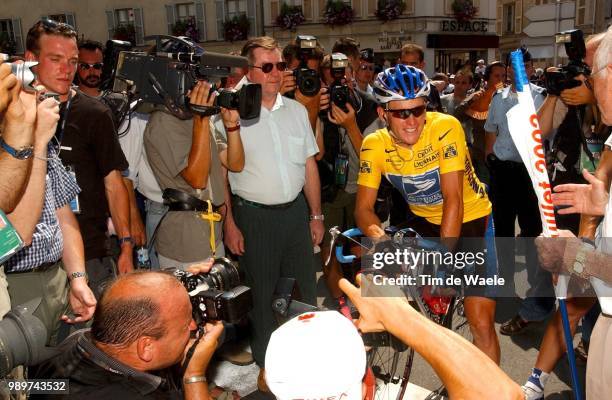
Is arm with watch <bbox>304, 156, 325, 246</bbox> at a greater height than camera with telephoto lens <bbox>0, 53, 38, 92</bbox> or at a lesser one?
lesser

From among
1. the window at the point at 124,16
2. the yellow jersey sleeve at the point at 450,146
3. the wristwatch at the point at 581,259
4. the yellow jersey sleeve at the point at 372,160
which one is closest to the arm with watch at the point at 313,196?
the yellow jersey sleeve at the point at 372,160

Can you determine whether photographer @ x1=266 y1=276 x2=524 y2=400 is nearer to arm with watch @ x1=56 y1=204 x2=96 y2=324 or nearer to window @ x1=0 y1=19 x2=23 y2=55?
arm with watch @ x1=56 y1=204 x2=96 y2=324

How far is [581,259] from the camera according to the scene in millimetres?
2338

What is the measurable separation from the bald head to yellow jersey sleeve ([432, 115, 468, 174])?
1.87m

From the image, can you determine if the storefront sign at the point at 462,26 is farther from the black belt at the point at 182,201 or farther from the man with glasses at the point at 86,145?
the man with glasses at the point at 86,145

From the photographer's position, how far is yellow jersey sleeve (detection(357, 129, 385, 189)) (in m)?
3.37

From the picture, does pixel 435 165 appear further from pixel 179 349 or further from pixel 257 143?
pixel 179 349

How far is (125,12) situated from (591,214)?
3327 centimetres

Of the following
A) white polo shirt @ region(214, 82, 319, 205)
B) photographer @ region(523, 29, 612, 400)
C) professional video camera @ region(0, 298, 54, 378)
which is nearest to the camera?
professional video camera @ region(0, 298, 54, 378)

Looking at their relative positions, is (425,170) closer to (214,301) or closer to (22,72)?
(214,301)

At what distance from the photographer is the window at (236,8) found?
3022cm

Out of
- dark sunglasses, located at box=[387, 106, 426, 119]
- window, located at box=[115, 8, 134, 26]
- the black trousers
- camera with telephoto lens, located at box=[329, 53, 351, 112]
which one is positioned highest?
window, located at box=[115, 8, 134, 26]

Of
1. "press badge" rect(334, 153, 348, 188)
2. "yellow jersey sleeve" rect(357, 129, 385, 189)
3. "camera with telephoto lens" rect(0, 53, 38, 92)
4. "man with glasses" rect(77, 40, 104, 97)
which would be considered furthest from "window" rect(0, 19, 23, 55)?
"camera with telephoto lens" rect(0, 53, 38, 92)

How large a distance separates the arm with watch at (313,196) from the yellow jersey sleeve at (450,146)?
1.21 meters
